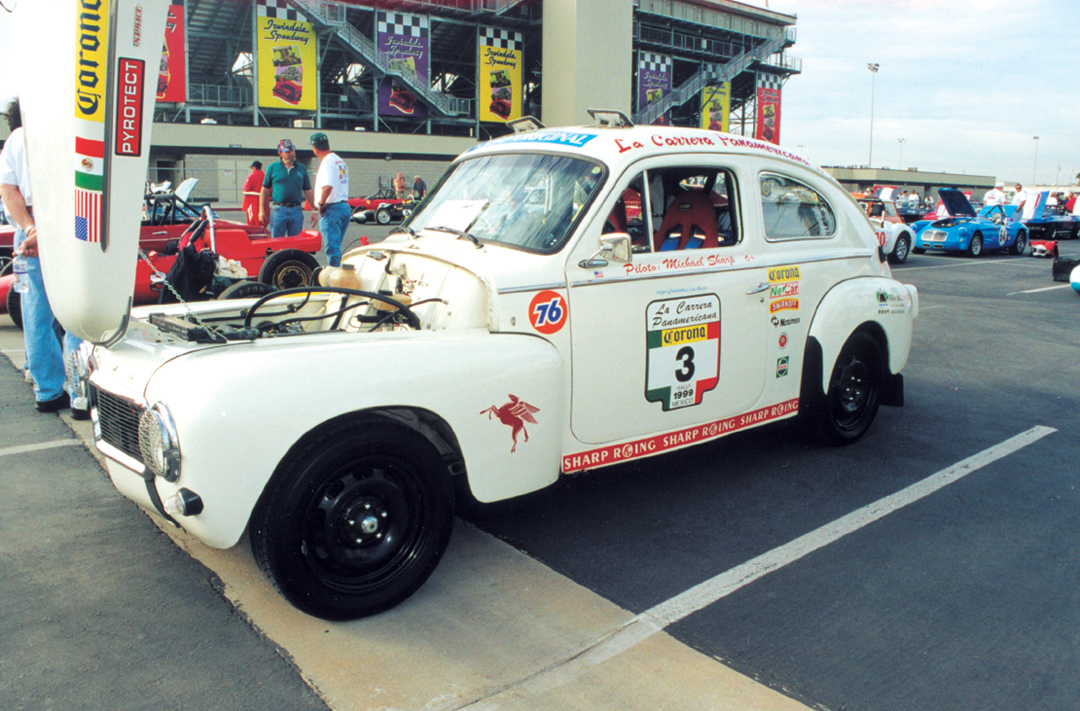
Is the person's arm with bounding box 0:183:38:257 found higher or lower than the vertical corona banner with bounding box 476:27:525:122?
lower

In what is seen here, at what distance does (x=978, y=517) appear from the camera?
423 centimetres

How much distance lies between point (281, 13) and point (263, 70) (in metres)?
2.93

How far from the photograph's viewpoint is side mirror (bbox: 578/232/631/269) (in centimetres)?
373

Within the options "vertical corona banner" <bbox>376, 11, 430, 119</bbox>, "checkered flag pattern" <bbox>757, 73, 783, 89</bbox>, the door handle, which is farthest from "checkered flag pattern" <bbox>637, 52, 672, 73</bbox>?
the door handle

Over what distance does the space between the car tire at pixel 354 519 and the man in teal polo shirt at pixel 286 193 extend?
751 centimetres

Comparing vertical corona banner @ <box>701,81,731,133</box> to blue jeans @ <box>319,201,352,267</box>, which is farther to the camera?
vertical corona banner @ <box>701,81,731,133</box>

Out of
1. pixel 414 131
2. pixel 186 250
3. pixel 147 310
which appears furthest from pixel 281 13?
pixel 147 310

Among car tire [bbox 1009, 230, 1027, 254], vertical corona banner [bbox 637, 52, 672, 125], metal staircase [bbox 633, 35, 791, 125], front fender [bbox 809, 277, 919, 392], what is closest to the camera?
front fender [bbox 809, 277, 919, 392]

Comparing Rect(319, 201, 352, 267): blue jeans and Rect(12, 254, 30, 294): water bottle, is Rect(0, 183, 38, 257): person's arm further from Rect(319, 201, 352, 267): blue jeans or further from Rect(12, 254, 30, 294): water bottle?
Rect(319, 201, 352, 267): blue jeans

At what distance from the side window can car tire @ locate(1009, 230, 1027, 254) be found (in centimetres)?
1945

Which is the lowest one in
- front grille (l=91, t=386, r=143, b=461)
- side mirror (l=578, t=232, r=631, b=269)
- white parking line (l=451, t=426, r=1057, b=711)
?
white parking line (l=451, t=426, r=1057, b=711)

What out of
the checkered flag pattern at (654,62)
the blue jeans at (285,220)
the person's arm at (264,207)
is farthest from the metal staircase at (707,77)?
the blue jeans at (285,220)

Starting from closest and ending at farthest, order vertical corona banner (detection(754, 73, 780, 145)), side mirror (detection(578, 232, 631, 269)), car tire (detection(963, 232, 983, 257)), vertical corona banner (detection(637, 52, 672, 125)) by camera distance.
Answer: side mirror (detection(578, 232, 631, 269))
car tire (detection(963, 232, 983, 257))
vertical corona banner (detection(637, 52, 672, 125))
vertical corona banner (detection(754, 73, 780, 145))

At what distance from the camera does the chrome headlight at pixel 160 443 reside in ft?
9.12
